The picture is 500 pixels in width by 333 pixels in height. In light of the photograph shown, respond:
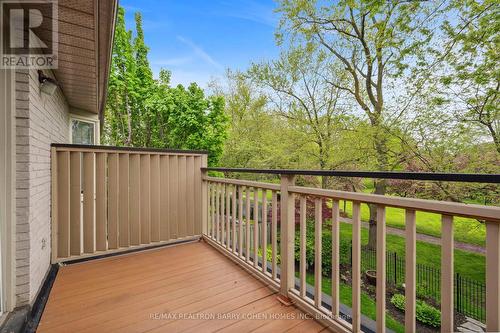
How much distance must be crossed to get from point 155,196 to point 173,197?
228mm

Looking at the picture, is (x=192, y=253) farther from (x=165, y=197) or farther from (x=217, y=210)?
(x=165, y=197)

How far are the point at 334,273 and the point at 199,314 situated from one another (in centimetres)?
99

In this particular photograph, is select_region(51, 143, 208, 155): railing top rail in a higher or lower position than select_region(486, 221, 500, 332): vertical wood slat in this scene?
higher

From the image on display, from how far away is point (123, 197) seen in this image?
2.93 m

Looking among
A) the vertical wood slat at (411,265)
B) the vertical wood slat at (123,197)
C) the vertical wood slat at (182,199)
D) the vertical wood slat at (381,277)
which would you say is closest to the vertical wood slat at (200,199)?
the vertical wood slat at (182,199)

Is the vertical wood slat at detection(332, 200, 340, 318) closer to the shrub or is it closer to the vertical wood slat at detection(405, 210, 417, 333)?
the vertical wood slat at detection(405, 210, 417, 333)

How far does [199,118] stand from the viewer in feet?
34.0

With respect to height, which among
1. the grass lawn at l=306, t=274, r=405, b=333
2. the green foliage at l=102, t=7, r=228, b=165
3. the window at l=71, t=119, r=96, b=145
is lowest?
the grass lawn at l=306, t=274, r=405, b=333

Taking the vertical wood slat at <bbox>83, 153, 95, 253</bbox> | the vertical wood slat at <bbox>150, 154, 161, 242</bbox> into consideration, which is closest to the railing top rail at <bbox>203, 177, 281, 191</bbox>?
the vertical wood slat at <bbox>150, 154, 161, 242</bbox>

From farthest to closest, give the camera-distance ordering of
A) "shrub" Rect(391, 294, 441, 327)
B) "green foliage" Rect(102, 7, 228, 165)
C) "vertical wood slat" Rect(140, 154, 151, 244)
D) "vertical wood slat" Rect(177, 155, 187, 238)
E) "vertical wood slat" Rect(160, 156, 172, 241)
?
"green foliage" Rect(102, 7, 228, 165)
"shrub" Rect(391, 294, 441, 327)
"vertical wood slat" Rect(177, 155, 187, 238)
"vertical wood slat" Rect(160, 156, 172, 241)
"vertical wood slat" Rect(140, 154, 151, 244)

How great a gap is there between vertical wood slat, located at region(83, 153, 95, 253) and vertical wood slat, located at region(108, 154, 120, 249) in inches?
6.7

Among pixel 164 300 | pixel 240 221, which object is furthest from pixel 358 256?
pixel 164 300
